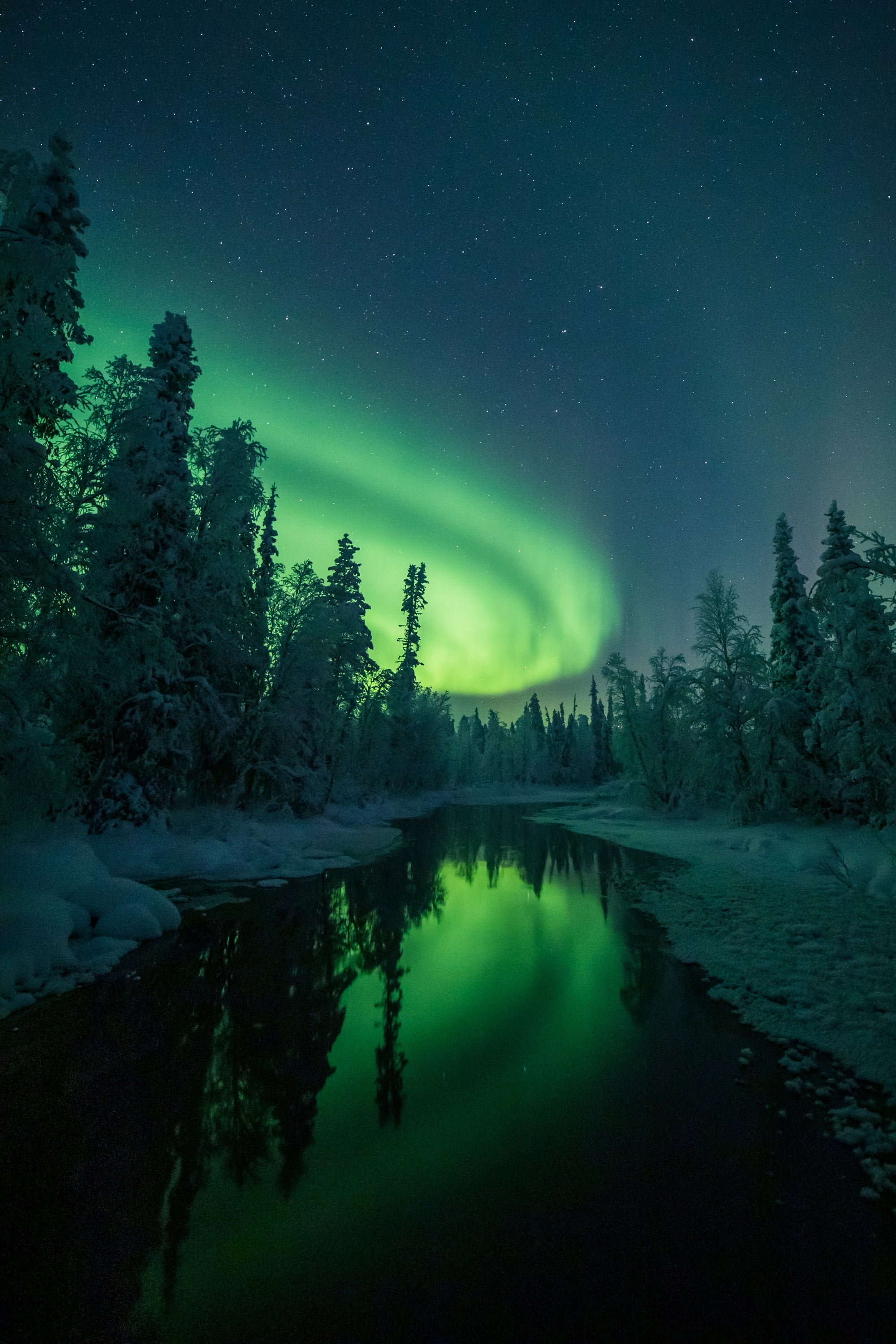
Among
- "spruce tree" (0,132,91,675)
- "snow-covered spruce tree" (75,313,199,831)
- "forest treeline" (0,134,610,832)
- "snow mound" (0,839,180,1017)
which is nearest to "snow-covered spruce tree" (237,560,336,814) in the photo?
"forest treeline" (0,134,610,832)

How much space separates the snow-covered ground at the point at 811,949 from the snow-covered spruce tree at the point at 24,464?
35.0 feet

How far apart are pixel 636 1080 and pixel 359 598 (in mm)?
31578

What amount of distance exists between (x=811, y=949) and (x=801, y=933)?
3.35 ft

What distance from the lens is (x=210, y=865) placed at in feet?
51.2

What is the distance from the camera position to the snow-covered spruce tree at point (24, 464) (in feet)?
23.7

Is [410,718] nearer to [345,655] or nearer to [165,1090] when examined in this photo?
[345,655]

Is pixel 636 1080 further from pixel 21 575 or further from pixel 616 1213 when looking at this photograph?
pixel 21 575

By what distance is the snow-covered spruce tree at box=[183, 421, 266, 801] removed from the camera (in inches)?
758

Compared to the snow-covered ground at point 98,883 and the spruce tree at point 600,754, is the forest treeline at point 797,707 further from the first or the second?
the spruce tree at point 600,754

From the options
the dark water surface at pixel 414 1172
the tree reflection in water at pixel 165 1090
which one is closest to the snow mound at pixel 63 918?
the tree reflection in water at pixel 165 1090

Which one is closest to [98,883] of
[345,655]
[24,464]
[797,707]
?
[24,464]

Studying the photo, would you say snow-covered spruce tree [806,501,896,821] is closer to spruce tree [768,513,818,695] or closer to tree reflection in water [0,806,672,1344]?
spruce tree [768,513,818,695]

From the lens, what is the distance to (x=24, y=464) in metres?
7.53

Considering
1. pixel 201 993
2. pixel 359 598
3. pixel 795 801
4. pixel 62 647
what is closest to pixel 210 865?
pixel 62 647
